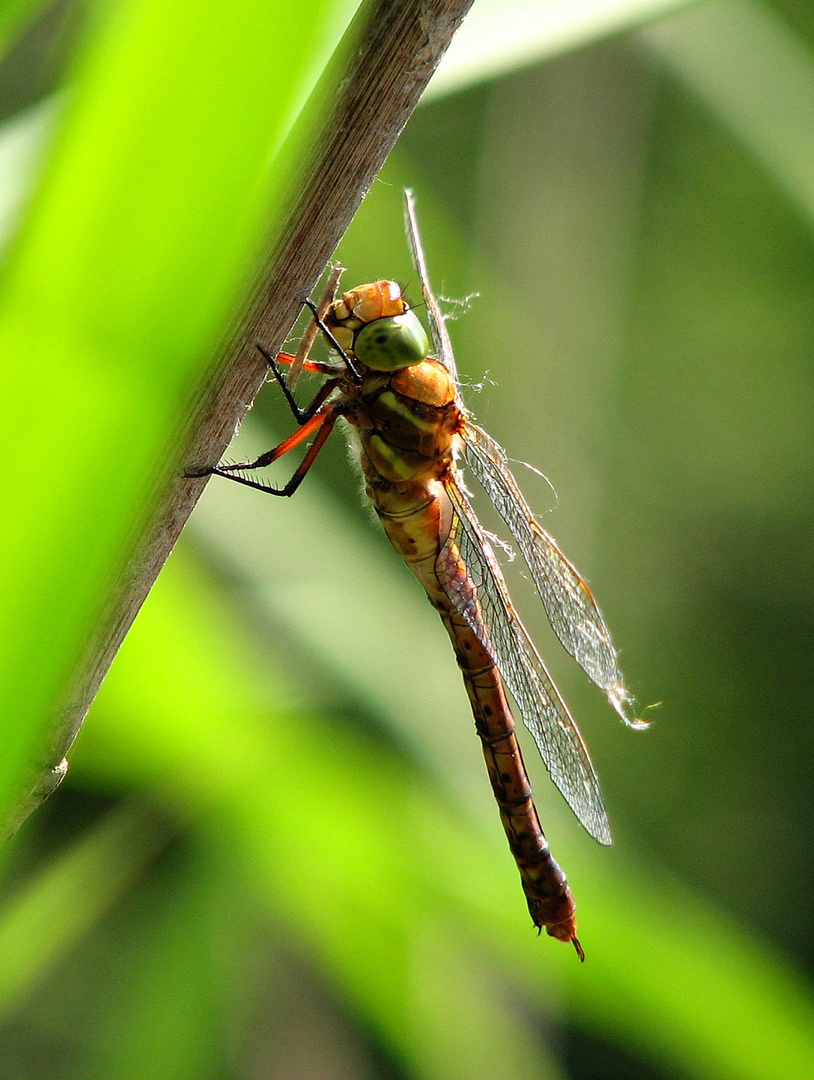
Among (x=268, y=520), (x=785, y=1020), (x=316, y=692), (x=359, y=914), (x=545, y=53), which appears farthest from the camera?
(x=268, y=520)

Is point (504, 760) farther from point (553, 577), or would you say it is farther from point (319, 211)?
point (319, 211)

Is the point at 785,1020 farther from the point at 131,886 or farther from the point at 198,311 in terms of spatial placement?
the point at 198,311

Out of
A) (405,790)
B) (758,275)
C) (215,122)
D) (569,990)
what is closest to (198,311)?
(215,122)

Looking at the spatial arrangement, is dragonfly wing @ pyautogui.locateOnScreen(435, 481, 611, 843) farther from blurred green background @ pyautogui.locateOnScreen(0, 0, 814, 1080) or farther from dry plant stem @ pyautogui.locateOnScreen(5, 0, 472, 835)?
dry plant stem @ pyautogui.locateOnScreen(5, 0, 472, 835)

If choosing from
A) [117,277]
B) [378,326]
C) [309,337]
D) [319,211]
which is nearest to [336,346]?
[378,326]

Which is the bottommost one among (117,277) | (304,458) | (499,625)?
(499,625)

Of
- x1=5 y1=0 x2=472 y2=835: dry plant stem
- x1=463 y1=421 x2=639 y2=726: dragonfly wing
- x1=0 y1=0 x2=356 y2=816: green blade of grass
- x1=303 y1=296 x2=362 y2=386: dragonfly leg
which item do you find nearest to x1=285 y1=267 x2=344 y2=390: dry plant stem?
x1=303 y1=296 x2=362 y2=386: dragonfly leg
